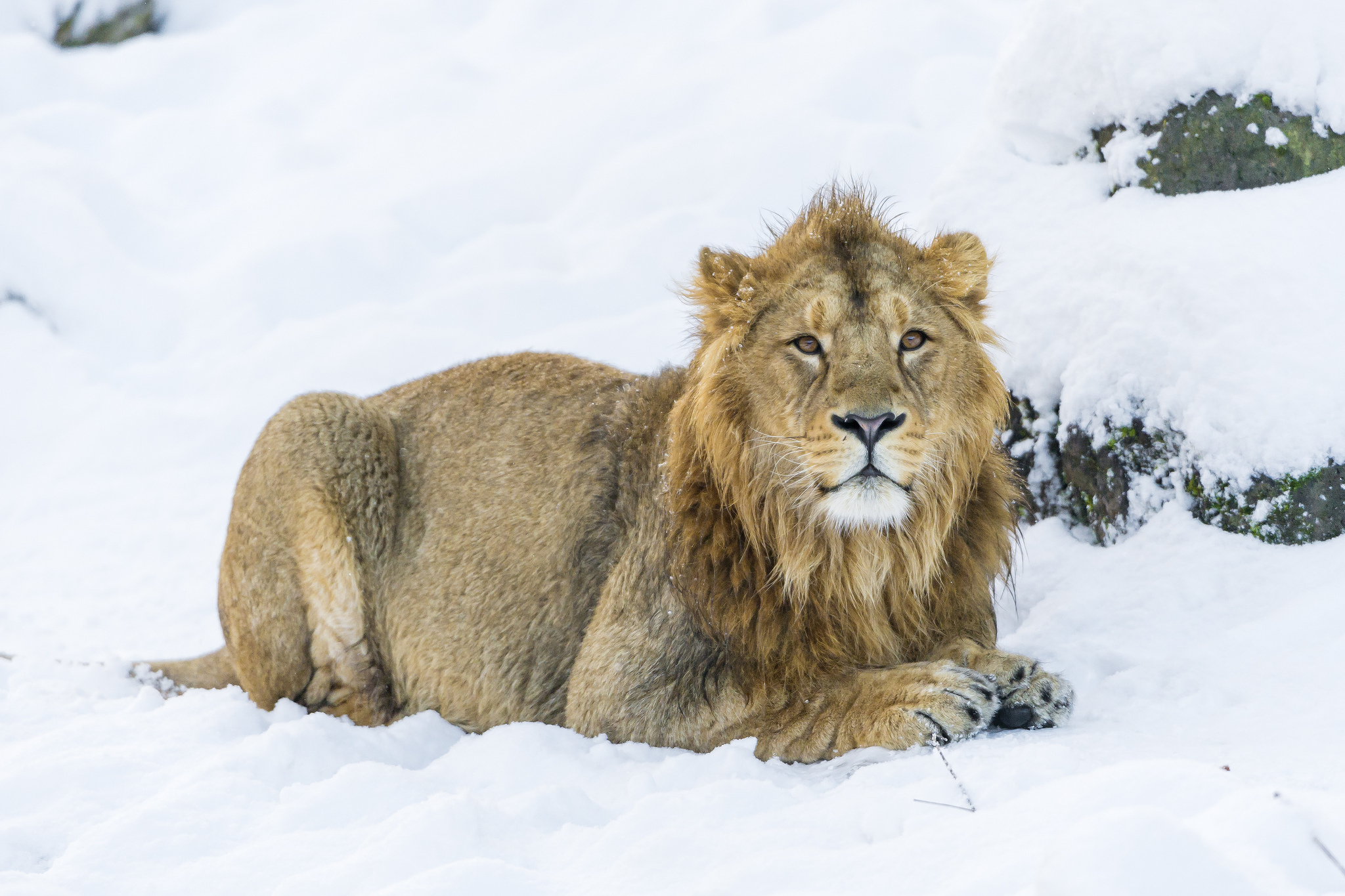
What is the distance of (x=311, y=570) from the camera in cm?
548

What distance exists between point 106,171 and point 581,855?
43.3 feet

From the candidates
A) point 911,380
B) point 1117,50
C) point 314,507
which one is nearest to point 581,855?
point 911,380

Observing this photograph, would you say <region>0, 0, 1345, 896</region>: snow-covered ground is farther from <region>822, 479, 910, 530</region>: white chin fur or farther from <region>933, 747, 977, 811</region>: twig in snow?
<region>822, 479, 910, 530</region>: white chin fur

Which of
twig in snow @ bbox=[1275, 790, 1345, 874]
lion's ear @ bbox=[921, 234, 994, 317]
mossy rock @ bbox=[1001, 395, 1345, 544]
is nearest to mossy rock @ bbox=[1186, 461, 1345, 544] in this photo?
mossy rock @ bbox=[1001, 395, 1345, 544]

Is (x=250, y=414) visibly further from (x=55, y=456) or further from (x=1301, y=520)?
(x=1301, y=520)

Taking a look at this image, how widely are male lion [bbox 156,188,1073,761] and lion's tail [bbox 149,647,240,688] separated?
0.06 feet

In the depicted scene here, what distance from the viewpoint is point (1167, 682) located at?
14.0ft

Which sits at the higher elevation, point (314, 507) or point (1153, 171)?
point (1153, 171)

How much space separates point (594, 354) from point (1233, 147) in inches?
230

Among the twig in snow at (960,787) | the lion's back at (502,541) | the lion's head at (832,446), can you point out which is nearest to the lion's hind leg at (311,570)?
the lion's back at (502,541)

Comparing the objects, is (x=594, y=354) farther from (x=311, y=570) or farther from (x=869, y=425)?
(x=869, y=425)

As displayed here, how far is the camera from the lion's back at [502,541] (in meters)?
5.22

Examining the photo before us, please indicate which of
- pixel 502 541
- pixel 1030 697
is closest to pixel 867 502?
pixel 1030 697

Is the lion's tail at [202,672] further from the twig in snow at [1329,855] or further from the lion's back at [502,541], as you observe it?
the twig in snow at [1329,855]
